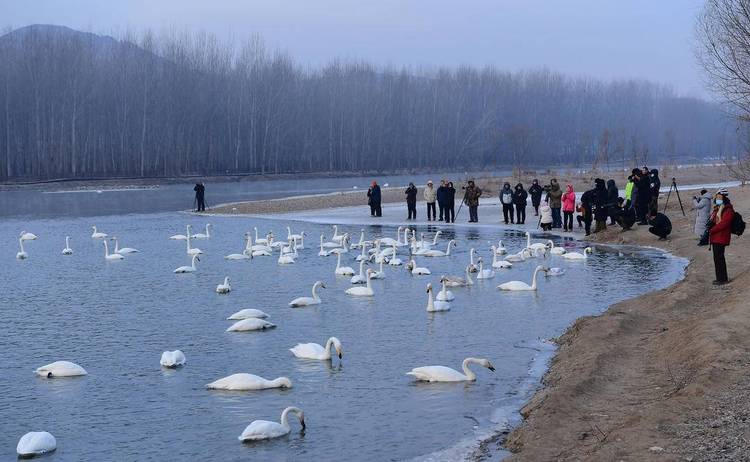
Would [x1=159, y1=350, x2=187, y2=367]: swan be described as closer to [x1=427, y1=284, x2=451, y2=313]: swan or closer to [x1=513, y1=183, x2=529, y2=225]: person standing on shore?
[x1=427, y1=284, x2=451, y2=313]: swan

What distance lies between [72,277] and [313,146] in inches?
2820

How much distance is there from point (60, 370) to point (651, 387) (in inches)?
254

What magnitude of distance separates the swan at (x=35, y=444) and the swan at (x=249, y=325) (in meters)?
5.41

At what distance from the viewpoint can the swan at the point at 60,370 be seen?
1130cm

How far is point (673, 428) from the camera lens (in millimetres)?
7625

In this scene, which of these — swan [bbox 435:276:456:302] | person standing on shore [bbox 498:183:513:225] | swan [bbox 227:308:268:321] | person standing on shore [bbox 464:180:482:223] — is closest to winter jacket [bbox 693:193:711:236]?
swan [bbox 435:276:456:302]

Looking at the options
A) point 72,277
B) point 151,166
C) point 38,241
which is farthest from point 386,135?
point 72,277

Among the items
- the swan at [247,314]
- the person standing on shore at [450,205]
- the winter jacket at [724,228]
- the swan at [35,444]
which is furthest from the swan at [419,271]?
the swan at [35,444]

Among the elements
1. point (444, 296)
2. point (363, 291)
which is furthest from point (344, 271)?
point (444, 296)

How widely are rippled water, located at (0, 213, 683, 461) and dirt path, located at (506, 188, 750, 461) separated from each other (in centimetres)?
69

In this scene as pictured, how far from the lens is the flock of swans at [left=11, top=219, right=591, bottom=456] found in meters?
9.02

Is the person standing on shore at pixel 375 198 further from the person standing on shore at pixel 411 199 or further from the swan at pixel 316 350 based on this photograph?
the swan at pixel 316 350

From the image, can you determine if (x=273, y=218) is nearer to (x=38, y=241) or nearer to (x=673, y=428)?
(x=38, y=241)

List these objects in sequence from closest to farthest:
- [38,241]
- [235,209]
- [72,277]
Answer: [72,277], [38,241], [235,209]
